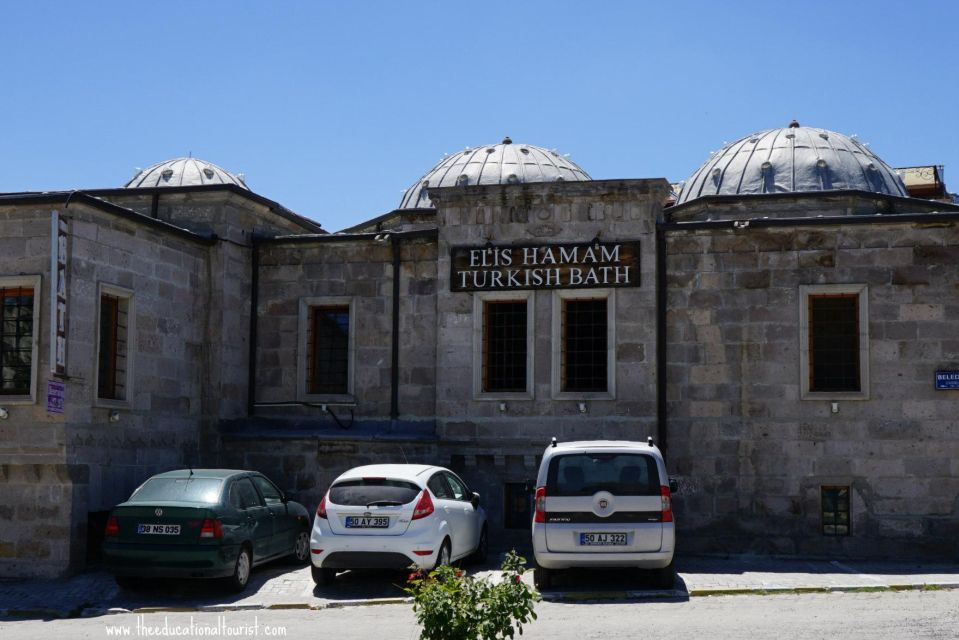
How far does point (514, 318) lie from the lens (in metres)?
20.1

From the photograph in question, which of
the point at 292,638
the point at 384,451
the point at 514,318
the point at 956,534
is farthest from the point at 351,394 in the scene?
the point at 956,534

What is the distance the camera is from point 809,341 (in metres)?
19.0

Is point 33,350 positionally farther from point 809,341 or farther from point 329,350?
point 809,341

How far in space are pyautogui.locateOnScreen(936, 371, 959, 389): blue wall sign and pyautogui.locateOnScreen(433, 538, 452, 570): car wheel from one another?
27.3 feet

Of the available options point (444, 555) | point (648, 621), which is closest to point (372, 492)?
point (444, 555)

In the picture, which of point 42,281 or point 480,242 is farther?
point 480,242

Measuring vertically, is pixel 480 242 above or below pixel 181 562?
above

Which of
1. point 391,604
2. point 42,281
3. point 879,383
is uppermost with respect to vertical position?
point 42,281

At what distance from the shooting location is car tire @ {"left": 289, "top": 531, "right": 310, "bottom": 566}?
17.5m

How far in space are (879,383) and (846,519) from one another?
7.29 ft

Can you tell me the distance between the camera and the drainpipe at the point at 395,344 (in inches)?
812

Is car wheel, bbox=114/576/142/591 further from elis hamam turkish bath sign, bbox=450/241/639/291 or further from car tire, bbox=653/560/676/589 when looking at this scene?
elis hamam turkish bath sign, bbox=450/241/639/291

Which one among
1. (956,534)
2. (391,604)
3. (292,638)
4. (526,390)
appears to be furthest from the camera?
(526,390)

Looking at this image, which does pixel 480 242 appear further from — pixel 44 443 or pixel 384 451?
pixel 44 443
